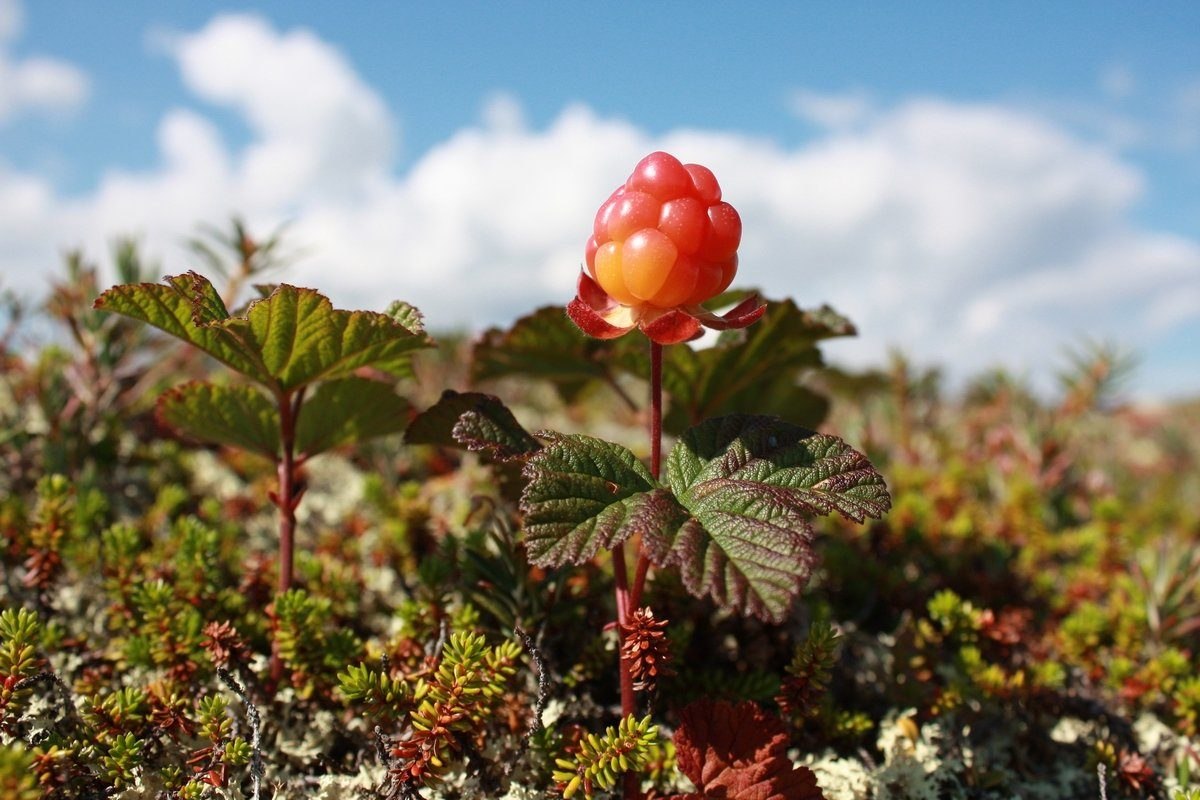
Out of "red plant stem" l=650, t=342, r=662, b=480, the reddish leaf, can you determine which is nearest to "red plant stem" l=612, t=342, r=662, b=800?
"red plant stem" l=650, t=342, r=662, b=480

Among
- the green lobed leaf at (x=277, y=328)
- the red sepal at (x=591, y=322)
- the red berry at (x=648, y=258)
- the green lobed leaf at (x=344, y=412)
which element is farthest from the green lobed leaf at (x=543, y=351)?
the red berry at (x=648, y=258)

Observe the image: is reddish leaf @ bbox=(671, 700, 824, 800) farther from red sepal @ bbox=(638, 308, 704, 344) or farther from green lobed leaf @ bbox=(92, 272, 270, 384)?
green lobed leaf @ bbox=(92, 272, 270, 384)

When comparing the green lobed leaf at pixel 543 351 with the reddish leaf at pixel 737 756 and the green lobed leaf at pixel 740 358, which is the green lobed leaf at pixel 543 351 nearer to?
the green lobed leaf at pixel 740 358

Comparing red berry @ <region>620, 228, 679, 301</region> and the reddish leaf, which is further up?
red berry @ <region>620, 228, 679, 301</region>

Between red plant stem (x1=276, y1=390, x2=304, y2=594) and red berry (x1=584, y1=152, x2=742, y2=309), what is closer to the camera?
red berry (x1=584, y1=152, x2=742, y2=309)

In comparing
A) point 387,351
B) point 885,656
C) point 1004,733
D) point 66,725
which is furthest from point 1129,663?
point 66,725

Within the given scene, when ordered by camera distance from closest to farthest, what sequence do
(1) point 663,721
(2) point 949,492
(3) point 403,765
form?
(3) point 403,765, (1) point 663,721, (2) point 949,492

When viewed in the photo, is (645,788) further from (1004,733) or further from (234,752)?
(1004,733)
